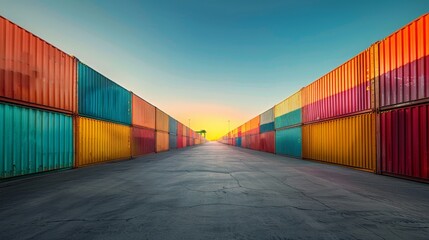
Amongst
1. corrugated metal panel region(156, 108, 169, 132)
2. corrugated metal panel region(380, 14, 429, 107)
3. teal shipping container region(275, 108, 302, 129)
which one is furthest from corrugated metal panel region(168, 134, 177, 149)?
corrugated metal panel region(380, 14, 429, 107)

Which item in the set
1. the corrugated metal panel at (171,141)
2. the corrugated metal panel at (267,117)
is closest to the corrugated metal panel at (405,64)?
the corrugated metal panel at (267,117)

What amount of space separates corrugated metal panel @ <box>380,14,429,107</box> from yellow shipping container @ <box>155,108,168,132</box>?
25094 millimetres

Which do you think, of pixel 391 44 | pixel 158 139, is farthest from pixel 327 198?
pixel 158 139

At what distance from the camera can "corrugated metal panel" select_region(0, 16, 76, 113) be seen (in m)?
8.24

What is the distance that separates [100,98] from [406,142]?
56.3ft

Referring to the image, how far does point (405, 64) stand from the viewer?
893cm

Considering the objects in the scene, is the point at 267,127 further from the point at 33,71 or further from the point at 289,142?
the point at 33,71

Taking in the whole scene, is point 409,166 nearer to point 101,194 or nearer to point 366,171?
point 366,171

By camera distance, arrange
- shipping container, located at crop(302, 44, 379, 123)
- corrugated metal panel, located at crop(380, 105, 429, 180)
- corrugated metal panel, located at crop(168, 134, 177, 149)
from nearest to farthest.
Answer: corrugated metal panel, located at crop(380, 105, 429, 180) → shipping container, located at crop(302, 44, 379, 123) → corrugated metal panel, located at crop(168, 134, 177, 149)

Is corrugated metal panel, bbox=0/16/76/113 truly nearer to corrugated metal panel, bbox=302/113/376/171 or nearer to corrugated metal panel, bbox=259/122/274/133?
corrugated metal panel, bbox=302/113/376/171

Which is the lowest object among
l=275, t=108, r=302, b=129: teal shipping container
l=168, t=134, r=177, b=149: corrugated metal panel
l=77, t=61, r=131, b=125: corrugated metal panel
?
l=168, t=134, r=177, b=149: corrugated metal panel

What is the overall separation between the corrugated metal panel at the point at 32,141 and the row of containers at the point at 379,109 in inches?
606

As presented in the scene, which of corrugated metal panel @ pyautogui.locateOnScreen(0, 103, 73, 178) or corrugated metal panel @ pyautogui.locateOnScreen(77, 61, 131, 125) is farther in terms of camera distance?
corrugated metal panel @ pyautogui.locateOnScreen(77, 61, 131, 125)

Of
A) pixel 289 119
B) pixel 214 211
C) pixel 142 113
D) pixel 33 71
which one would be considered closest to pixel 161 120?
pixel 142 113
